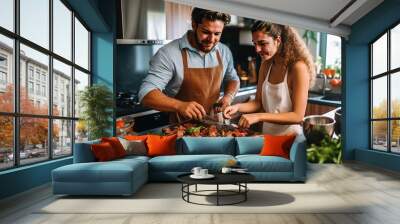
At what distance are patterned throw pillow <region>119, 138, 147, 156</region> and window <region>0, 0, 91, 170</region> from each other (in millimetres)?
1181

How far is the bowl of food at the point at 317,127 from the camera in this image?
902 centimetres

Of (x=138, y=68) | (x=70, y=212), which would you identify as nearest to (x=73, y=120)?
(x=138, y=68)

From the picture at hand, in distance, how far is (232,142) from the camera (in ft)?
23.4

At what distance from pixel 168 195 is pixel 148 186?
80cm

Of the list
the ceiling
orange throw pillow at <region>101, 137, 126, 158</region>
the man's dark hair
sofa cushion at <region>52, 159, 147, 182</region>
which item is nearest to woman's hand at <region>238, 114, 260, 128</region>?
the ceiling

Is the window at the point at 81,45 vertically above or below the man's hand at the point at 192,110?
above

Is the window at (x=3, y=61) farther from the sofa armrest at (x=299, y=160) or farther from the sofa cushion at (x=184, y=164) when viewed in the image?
the sofa armrest at (x=299, y=160)

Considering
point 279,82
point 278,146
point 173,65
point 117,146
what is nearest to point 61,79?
point 117,146

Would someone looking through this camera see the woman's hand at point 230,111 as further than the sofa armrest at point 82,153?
Yes

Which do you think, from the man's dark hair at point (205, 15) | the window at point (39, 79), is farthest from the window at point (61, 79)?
the man's dark hair at point (205, 15)

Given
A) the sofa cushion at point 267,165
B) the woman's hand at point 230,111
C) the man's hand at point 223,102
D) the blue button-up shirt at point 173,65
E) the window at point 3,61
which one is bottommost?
the sofa cushion at point 267,165

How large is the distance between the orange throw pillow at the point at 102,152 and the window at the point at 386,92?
5603 mm

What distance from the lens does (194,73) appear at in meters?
8.73

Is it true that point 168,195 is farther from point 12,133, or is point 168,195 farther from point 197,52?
point 197,52
